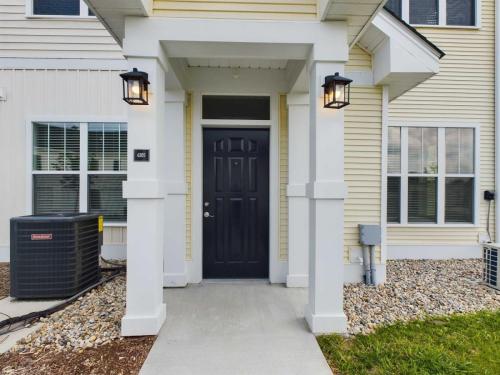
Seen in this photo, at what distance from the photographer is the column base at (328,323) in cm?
250

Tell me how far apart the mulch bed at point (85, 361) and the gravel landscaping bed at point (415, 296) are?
185 centimetres

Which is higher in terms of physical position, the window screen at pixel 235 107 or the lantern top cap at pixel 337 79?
the window screen at pixel 235 107

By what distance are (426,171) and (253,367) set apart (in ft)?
15.3

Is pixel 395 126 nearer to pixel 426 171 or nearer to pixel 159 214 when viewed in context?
pixel 426 171

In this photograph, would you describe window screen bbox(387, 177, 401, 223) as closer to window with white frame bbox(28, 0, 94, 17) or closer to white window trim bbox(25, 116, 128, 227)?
white window trim bbox(25, 116, 128, 227)

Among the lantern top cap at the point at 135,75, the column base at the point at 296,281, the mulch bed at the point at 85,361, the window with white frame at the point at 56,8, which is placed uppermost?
the window with white frame at the point at 56,8

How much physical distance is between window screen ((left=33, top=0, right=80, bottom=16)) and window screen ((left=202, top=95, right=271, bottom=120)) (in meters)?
2.86

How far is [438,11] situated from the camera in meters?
5.12

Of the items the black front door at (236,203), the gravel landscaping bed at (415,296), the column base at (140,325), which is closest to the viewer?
the column base at (140,325)

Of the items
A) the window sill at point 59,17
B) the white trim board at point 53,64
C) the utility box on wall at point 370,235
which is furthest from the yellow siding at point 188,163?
the window sill at point 59,17

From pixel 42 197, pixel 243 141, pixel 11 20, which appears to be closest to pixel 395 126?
pixel 243 141

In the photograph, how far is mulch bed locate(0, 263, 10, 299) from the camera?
342 cm

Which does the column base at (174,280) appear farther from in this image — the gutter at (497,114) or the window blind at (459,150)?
the gutter at (497,114)

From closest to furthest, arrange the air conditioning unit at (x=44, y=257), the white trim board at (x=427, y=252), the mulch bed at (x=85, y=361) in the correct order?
the mulch bed at (x=85, y=361), the air conditioning unit at (x=44, y=257), the white trim board at (x=427, y=252)
